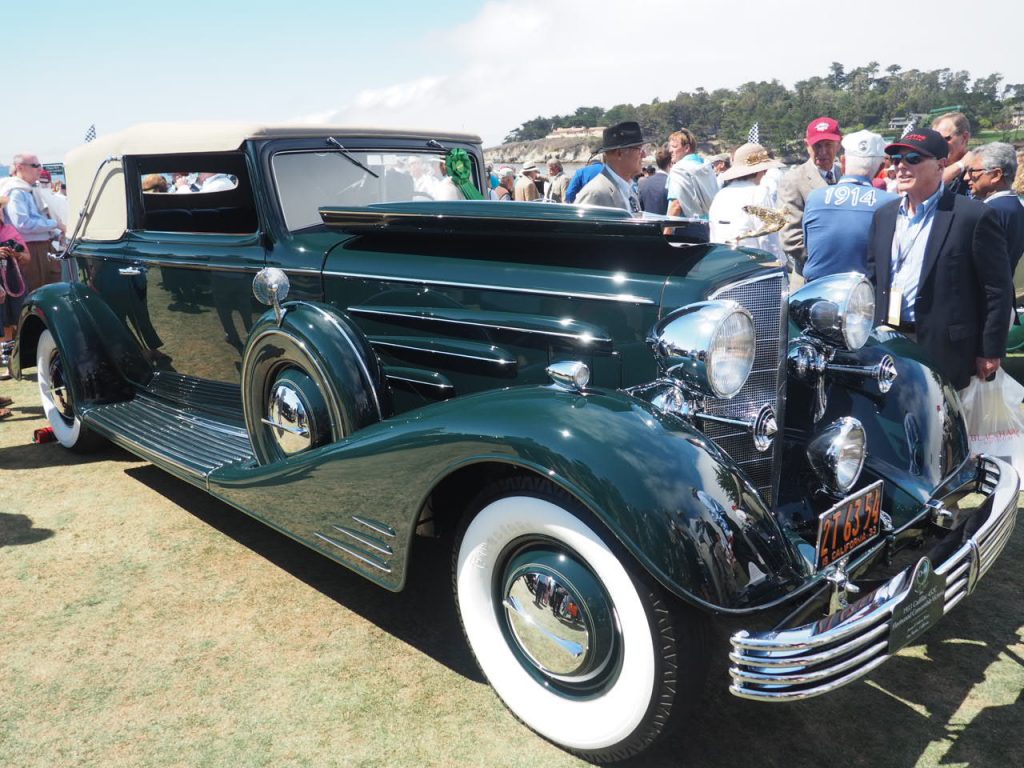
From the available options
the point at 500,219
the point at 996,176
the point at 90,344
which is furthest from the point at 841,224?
the point at 90,344

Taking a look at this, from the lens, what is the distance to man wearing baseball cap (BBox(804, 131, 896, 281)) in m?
4.15

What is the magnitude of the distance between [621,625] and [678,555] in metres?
0.31

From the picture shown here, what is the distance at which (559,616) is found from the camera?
6.79ft

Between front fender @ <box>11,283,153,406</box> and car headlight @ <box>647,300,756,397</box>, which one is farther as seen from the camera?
front fender @ <box>11,283,153,406</box>

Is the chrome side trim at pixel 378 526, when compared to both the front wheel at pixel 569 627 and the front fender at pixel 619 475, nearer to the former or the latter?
the front fender at pixel 619 475

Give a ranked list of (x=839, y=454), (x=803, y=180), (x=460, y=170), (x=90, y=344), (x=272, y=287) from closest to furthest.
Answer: (x=839, y=454) < (x=272, y=287) < (x=460, y=170) < (x=90, y=344) < (x=803, y=180)

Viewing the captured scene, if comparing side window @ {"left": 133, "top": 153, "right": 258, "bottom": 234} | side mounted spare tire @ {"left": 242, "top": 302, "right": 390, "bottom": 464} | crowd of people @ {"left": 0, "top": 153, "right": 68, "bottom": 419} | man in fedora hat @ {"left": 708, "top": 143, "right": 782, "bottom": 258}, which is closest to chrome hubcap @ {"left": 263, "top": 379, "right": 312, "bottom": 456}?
side mounted spare tire @ {"left": 242, "top": 302, "right": 390, "bottom": 464}

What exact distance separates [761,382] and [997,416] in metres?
1.68

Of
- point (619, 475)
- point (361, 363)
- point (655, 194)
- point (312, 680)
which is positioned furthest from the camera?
point (655, 194)

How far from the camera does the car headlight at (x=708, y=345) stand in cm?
210

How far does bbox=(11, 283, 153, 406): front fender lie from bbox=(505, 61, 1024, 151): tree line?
48.7 meters

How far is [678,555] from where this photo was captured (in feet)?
5.77

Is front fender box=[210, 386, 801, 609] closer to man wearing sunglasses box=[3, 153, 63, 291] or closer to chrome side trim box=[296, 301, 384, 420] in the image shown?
chrome side trim box=[296, 301, 384, 420]

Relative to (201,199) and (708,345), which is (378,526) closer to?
(708,345)
